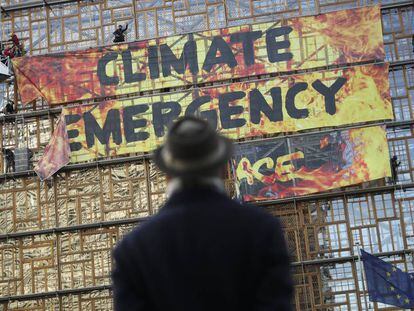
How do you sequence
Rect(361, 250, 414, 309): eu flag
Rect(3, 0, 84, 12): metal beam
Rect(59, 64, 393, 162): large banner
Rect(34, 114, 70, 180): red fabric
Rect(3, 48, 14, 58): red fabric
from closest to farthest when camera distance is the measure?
1. Rect(361, 250, 414, 309): eu flag
2. Rect(59, 64, 393, 162): large banner
3. Rect(34, 114, 70, 180): red fabric
4. Rect(3, 48, 14, 58): red fabric
5. Rect(3, 0, 84, 12): metal beam

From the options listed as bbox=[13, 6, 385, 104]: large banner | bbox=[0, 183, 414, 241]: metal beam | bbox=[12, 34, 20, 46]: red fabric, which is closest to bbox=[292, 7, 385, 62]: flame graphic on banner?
bbox=[13, 6, 385, 104]: large banner

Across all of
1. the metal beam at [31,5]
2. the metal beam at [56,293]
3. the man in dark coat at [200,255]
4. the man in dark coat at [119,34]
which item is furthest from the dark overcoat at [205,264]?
the metal beam at [31,5]

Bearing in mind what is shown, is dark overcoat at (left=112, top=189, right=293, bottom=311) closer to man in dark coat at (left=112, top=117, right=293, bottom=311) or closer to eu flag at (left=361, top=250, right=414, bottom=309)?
man in dark coat at (left=112, top=117, right=293, bottom=311)

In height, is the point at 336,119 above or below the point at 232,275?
above

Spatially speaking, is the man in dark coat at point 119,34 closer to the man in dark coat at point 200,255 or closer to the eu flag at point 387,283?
the eu flag at point 387,283

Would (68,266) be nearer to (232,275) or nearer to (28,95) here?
(28,95)

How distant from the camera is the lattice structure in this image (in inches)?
617

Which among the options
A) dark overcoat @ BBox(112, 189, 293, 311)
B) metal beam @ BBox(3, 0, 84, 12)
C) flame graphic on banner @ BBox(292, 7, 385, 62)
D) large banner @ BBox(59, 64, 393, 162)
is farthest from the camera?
metal beam @ BBox(3, 0, 84, 12)

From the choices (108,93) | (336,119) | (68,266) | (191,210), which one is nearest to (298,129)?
(336,119)

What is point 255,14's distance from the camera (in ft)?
54.5

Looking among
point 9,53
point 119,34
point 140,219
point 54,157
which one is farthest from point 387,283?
point 9,53

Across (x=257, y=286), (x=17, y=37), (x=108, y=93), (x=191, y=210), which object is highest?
(x=17, y=37)

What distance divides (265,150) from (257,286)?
12906 millimetres

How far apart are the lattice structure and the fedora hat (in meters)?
12.7
